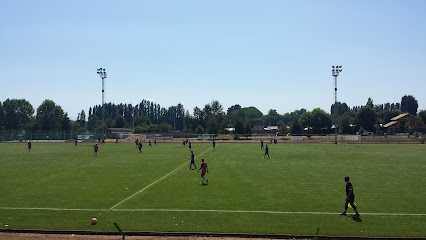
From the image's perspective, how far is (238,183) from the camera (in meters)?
21.1

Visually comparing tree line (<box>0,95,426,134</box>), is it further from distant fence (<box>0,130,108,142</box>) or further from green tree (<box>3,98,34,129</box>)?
distant fence (<box>0,130,108,142</box>)

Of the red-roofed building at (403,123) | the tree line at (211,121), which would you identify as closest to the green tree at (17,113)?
the tree line at (211,121)

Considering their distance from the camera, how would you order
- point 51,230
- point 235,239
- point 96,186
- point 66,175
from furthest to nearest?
point 66,175 → point 96,186 → point 51,230 → point 235,239

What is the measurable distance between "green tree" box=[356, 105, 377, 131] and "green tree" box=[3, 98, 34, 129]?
146770mm

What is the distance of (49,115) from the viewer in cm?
14888

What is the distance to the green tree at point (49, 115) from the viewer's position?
5812 inches

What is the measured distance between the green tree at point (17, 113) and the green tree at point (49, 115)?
23.7ft

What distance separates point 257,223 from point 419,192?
1131cm

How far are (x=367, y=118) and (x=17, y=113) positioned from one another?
6131 inches

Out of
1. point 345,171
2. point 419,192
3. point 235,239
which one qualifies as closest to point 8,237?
point 235,239

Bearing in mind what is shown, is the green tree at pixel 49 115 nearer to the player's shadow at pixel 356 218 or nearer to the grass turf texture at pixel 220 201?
the grass turf texture at pixel 220 201

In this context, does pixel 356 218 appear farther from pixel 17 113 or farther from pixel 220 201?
pixel 17 113

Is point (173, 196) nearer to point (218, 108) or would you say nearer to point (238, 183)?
point (238, 183)

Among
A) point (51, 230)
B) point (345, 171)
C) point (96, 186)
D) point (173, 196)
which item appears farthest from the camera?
point (345, 171)
